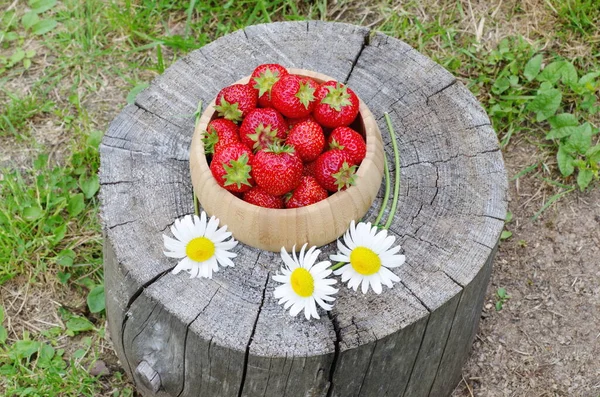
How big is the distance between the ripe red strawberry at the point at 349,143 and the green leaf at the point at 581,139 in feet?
Result: 4.11

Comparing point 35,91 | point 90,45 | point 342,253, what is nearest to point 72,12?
point 90,45

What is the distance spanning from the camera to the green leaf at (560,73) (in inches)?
106

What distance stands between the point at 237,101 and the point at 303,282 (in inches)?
18.2

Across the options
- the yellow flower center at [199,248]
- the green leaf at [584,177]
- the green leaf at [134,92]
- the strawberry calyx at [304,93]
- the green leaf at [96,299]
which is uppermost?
the strawberry calyx at [304,93]

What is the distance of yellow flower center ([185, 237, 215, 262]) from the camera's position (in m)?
1.68

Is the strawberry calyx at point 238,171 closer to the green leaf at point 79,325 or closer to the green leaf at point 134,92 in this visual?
the green leaf at point 79,325

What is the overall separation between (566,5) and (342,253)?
1.71 metres

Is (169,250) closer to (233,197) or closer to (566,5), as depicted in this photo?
(233,197)

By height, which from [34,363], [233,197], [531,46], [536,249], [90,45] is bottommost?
[34,363]

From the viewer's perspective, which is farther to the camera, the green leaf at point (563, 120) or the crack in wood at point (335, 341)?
the green leaf at point (563, 120)

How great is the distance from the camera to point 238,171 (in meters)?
1.57

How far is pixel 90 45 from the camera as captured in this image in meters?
2.99

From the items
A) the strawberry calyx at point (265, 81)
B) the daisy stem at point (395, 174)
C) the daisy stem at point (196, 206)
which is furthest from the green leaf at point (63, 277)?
the daisy stem at point (395, 174)

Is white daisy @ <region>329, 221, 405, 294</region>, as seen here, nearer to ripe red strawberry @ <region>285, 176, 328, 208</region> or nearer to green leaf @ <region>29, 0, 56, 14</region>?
ripe red strawberry @ <region>285, 176, 328, 208</region>
